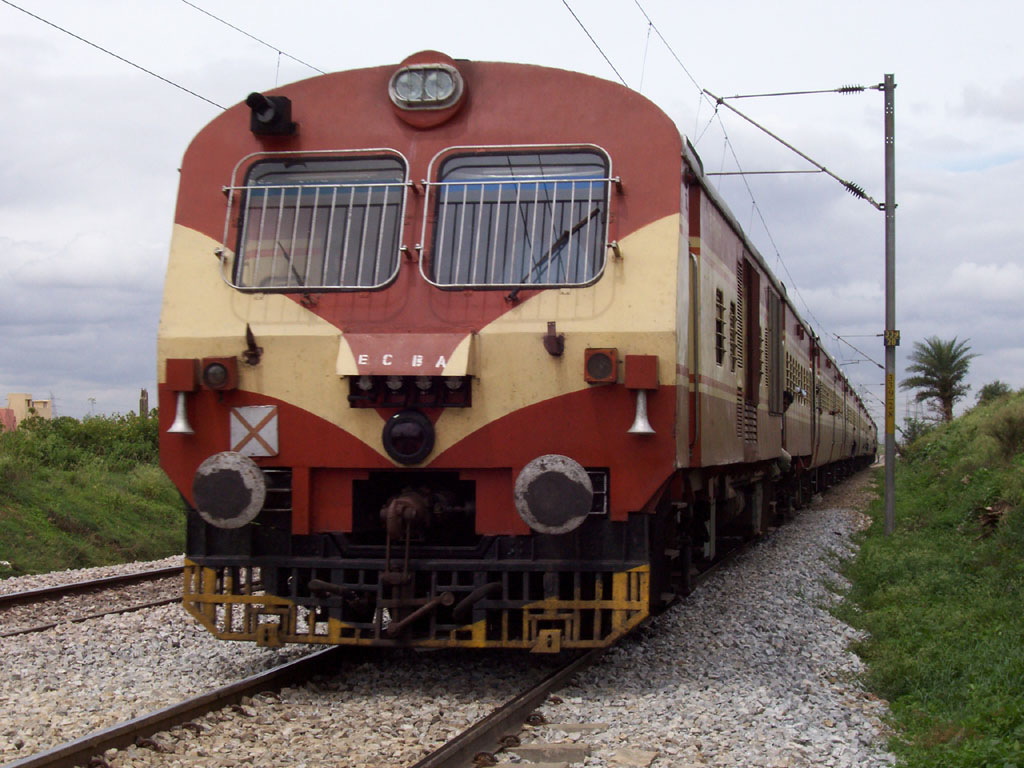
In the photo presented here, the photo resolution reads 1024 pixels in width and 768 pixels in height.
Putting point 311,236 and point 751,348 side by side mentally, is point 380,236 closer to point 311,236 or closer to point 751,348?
point 311,236

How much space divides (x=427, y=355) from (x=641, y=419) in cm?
120

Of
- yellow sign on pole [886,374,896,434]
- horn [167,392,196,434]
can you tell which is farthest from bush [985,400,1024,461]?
horn [167,392,196,434]

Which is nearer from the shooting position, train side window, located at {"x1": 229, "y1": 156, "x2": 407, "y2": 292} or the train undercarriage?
the train undercarriage

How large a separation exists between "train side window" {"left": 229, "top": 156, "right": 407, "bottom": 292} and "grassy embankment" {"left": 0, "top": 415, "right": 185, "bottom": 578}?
746 centimetres

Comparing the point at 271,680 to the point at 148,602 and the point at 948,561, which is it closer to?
the point at 148,602

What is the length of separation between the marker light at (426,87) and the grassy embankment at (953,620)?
418 centimetres

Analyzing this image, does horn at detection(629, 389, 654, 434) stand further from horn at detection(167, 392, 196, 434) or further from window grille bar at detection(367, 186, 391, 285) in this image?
horn at detection(167, 392, 196, 434)

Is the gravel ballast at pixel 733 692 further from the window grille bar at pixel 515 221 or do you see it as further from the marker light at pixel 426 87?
the marker light at pixel 426 87

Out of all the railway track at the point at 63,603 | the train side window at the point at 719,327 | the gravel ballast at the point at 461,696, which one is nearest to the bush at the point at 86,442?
the railway track at the point at 63,603

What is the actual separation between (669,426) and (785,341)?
27.6 feet

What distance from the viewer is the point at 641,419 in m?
5.94

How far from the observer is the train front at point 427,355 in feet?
19.9

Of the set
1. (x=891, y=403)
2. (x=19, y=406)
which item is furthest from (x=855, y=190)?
(x=19, y=406)

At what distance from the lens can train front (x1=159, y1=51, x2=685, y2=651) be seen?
238 inches
